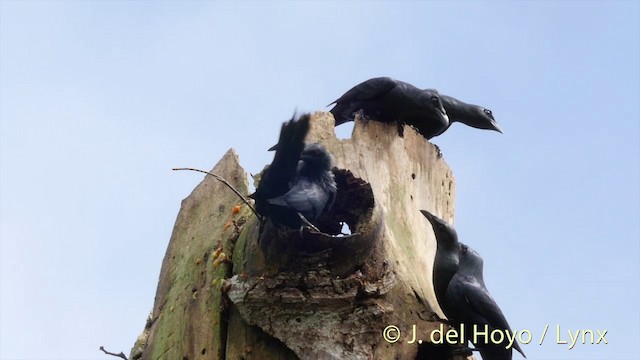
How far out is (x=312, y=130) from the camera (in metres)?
4.38

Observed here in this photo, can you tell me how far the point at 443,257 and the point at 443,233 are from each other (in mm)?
138

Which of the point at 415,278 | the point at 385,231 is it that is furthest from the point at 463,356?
the point at 385,231

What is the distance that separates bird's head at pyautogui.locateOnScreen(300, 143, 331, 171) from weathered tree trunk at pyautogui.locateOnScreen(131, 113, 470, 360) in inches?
5.1

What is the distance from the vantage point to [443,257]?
4406 mm

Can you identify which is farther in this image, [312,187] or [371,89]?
[371,89]

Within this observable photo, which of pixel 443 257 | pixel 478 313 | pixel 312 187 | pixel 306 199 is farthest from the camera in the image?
pixel 443 257

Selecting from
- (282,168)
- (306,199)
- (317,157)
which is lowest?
(306,199)

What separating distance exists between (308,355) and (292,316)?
0.19 m

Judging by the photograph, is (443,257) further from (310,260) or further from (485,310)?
(310,260)

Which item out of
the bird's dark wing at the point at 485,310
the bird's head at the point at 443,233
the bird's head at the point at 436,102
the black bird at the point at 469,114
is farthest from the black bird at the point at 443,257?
the black bird at the point at 469,114

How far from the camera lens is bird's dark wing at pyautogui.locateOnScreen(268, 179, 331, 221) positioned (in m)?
3.87

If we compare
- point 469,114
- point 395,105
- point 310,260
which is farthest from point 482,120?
point 310,260

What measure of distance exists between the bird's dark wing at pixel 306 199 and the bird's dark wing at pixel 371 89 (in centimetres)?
121

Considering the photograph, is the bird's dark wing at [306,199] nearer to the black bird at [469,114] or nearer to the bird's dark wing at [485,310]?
the bird's dark wing at [485,310]
